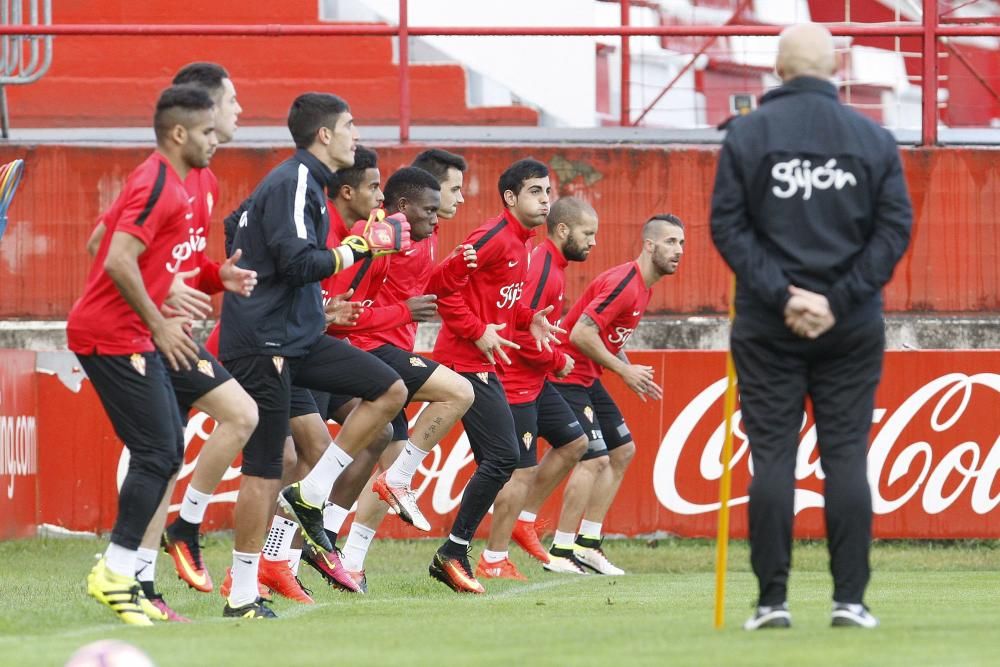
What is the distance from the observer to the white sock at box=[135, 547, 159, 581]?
8.08 m

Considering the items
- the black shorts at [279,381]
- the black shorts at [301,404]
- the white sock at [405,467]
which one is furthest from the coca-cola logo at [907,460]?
the black shorts at [279,381]

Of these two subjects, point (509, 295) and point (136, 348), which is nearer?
point (136, 348)

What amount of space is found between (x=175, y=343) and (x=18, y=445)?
20.8 feet

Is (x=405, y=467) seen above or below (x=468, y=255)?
below

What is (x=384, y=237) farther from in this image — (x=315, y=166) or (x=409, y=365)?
(x=409, y=365)

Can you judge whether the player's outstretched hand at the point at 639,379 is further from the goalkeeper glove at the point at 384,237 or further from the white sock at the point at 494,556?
the goalkeeper glove at the point at 384,237

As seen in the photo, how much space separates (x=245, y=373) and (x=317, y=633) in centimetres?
188

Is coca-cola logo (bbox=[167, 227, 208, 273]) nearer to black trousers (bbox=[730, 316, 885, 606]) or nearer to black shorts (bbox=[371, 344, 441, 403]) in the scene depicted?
black shorts (bbox=[371, 344, 441, 403])

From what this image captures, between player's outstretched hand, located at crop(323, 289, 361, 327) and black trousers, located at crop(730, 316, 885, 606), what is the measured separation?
3501mm

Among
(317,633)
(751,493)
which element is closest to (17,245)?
(317,633)

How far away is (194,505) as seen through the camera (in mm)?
8711

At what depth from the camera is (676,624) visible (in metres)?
7.14

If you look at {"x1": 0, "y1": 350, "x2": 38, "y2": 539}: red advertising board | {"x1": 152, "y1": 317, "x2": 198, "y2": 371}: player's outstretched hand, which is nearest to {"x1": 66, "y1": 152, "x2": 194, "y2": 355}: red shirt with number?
{"x1": 152, "y1": 317, "x2": 198, "y2": 371}: player's outstretched hand

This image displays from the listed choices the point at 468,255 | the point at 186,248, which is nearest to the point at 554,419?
the point at 468,255
